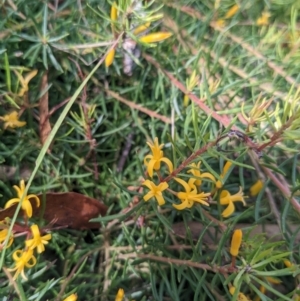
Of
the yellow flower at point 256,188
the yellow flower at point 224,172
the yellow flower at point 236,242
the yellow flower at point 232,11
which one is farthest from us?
the yellow flower at point 232,11

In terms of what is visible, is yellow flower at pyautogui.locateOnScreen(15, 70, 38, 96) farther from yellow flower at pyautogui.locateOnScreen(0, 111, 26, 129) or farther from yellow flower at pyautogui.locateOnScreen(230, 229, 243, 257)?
yellow flower at pyautogui.locateOnScreen(230, 229, 243, 257)

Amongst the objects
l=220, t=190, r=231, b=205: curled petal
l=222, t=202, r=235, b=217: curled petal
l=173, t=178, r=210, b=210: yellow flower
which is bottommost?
l=222, t=202, r=235, b=217: curled petal

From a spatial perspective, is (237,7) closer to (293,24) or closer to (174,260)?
(293,24)

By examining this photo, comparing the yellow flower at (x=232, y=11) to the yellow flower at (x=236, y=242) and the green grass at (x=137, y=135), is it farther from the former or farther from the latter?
the yellow flower at (x=236, y=242)

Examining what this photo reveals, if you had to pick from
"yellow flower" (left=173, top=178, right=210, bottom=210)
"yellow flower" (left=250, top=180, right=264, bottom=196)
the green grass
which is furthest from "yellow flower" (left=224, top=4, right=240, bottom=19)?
"yellow flower" (left=173, top=178, right=210, bottom=210)

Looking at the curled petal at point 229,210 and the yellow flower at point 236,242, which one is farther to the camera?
the curled petal at point 229,210

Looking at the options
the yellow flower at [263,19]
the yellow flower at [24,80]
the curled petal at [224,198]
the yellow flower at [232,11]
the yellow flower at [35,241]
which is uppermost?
the yellow flower at [232,11]

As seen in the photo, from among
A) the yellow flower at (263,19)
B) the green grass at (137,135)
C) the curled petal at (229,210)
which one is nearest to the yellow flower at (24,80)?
the green grass at (137,135)
